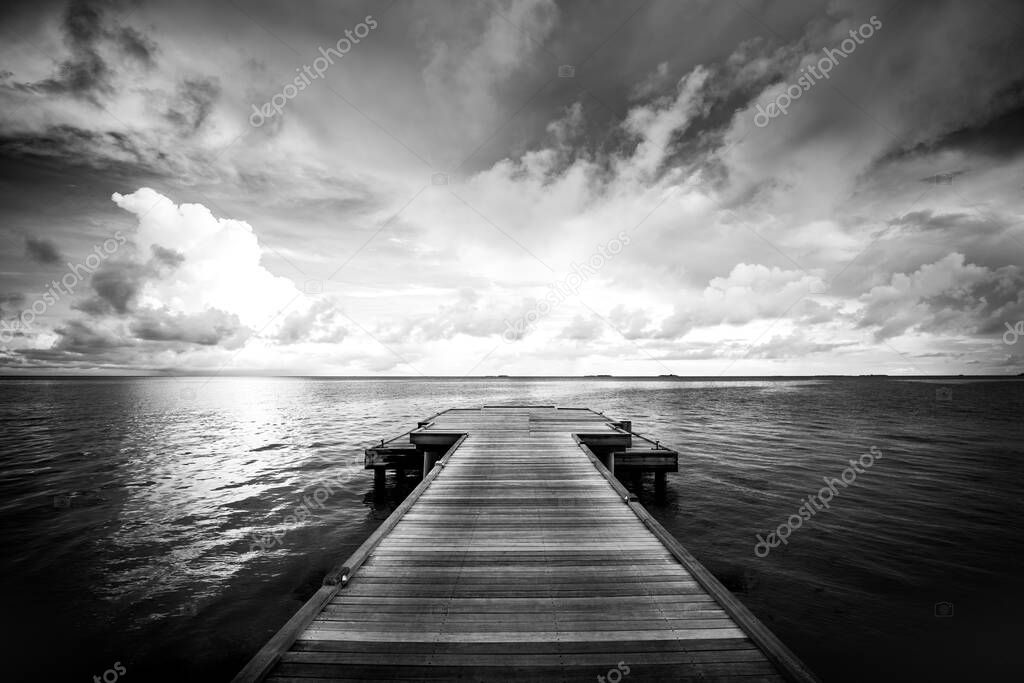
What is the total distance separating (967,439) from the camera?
30359 millimetres

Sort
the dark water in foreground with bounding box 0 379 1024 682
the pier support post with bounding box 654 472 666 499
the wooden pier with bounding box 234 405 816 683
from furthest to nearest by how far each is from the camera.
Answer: the pier support post with bounding box 654 472 666 499
the dark water in foreground with bounding box 0 379 1024 682
the wooden pier with bounding box 234 405 816 683

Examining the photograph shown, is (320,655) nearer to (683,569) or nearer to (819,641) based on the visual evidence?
(683,569)

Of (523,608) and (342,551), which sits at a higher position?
(523,608)

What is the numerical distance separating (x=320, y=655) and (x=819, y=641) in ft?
32.0

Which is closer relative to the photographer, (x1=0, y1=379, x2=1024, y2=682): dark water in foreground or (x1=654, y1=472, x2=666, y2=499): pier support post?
(x1=0, y1=379, x2=1024, y2=682): dark water in foreground

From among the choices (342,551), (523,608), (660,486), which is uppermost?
(523,608)

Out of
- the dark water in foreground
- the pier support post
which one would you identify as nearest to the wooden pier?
the dark water in foreground

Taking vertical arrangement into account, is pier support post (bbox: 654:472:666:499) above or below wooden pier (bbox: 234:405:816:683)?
below

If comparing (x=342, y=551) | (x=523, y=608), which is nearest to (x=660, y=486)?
(x=342, y=551)

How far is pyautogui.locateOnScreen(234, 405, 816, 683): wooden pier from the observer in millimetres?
4262

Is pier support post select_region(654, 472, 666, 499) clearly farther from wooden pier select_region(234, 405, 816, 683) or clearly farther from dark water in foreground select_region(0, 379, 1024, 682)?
wooden pier select_region(234, 405, 816, 683)

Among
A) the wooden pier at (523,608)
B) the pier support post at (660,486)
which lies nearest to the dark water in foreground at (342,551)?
the pier support post at (660,486)

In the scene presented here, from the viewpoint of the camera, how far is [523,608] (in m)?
5.23

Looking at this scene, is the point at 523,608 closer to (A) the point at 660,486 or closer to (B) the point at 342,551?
(B) the point at 342,551
